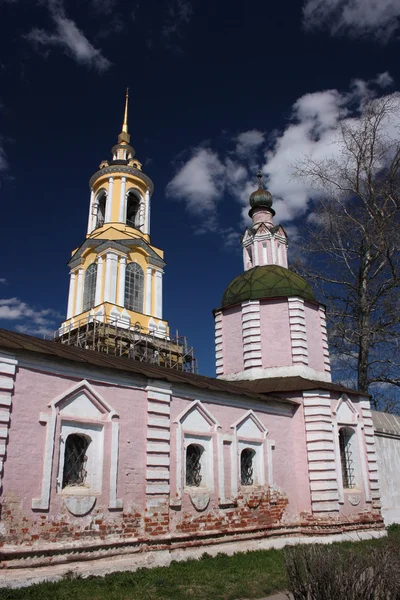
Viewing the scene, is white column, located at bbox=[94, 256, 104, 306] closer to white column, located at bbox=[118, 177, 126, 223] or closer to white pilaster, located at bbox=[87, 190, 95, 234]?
white column, located at bbox=[118, 177, 126, 223]

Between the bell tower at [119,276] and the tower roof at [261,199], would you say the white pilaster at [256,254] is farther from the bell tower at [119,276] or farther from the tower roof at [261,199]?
the bell tower at [119,276]

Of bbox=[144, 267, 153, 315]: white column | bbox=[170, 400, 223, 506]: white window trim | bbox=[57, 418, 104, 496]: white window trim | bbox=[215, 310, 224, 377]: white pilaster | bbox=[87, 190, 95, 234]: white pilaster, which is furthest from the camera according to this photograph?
bbox=[87, 190, 95, 234]: white pilaster

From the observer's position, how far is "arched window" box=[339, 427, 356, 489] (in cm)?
1520

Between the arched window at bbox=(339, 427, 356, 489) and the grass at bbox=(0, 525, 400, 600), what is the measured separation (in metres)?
5.29

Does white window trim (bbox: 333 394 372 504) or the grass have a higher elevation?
white window trim (bbox: 333 394 372 504)

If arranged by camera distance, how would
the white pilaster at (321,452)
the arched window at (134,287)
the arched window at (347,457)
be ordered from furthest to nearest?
1. the arched window at (134,287)
2. the arched window at (347,457)
3. the white pilaster at (321,452)

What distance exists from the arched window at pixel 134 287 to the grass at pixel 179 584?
18905mm

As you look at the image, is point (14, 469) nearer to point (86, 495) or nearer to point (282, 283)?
point (86, 495)

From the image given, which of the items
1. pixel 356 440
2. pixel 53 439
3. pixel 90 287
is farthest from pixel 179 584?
pixel 90 287

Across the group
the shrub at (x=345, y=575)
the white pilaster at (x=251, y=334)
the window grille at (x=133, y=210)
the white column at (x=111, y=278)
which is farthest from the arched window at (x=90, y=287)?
the shrub at (x=345, y=575)

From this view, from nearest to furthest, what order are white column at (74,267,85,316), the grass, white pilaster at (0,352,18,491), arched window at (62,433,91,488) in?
the grass
white pilaster at (0,352,18,491)
arched window at (62,433,91,488)
white column at (74,267,85,316)

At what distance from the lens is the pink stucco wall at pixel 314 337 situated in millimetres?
17047

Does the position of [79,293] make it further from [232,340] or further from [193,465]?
[193,465]

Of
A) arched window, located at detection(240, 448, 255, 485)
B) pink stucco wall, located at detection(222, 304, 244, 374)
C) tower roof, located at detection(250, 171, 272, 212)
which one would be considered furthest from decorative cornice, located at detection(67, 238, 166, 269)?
arched window, located at detection(240, 448, 255, 485)
